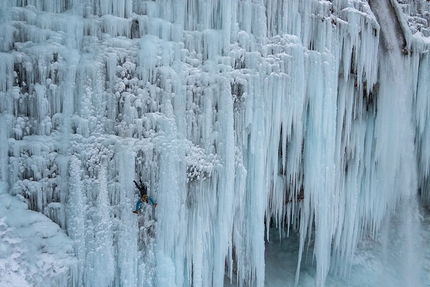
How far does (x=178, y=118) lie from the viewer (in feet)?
11.5

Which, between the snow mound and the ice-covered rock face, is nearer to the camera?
the snow mound

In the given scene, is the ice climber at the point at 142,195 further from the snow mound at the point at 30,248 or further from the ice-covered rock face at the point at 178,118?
the snow mound at the point at 30,248

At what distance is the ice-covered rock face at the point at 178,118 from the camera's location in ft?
9.59

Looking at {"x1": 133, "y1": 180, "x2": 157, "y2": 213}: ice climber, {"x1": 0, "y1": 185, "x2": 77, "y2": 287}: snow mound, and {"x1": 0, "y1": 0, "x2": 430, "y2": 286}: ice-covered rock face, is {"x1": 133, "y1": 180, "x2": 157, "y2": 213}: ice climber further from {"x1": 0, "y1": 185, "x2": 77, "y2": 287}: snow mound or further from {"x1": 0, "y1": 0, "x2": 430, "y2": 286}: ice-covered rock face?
{"x1": 0, "y1": 185, "x2": 77, "y2": 287}: snow mound

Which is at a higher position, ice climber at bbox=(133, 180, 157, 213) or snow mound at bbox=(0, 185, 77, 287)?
ice climber at bbox=(133, 180, 157, 213)

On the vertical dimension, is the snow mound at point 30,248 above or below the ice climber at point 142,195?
below

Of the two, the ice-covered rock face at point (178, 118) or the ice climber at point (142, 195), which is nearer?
the ice-covered rock face at point (178, 118)

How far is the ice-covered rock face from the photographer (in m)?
2.92

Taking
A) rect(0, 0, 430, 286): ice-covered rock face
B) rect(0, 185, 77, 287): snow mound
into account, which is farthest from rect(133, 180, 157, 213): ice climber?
rect(0, 185, 77, 287): snow mound

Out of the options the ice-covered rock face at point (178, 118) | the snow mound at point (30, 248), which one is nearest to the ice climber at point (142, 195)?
the ice-covered rock face at point (178, 118)

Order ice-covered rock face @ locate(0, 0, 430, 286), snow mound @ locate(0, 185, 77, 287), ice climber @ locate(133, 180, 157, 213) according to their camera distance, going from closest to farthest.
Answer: snow mound @ locate(0, 185, 77, 287) < ice-covered rock face @ locate(0, 0, 430, 286) < ice climber @ locate(133, 180, 157, 213)

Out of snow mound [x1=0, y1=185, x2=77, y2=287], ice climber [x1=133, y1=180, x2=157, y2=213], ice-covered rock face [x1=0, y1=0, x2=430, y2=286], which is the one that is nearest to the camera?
snow mound [x1=0, y1=185, x2=77, y2=287]

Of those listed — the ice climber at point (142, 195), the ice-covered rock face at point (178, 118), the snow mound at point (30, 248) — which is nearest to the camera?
the snow mound at point (30, 248)

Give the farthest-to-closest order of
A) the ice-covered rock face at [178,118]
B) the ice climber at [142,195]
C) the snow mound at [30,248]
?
the ice climber at [142,195], the ice-covered rock face at [178,118], the snow mound at [30,248]
